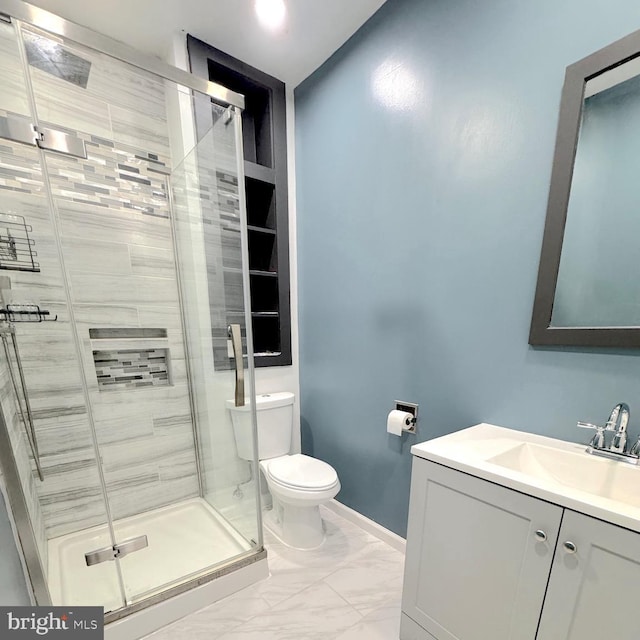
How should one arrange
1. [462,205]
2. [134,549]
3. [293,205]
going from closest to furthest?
[462,205] < [134,549] < [293,205]

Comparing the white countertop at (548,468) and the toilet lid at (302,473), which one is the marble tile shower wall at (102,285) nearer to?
the toilet lid at (302,473)

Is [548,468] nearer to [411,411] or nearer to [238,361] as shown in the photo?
[411,411]

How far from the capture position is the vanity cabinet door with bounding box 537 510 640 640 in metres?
0.66

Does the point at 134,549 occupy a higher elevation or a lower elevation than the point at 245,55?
lower

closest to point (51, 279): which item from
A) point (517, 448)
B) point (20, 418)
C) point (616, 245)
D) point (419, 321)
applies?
point (20, 418)

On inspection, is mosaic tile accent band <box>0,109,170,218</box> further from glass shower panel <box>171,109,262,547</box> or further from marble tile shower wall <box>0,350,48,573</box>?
marble tile shower wall <box>0,350,48,573</box>

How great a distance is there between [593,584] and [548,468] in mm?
364

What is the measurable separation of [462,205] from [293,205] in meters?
1.19

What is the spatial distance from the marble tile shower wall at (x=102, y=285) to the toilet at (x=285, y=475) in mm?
528

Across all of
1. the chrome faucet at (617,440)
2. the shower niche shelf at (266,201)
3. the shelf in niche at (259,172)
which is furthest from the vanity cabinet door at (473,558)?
the shelf in niche at (259,172)

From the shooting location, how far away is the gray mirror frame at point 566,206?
922 millimetres

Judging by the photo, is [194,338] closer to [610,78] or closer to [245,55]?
[245,55]

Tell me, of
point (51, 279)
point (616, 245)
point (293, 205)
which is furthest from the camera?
point (293, 205)

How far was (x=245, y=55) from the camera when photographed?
1.76 metres
